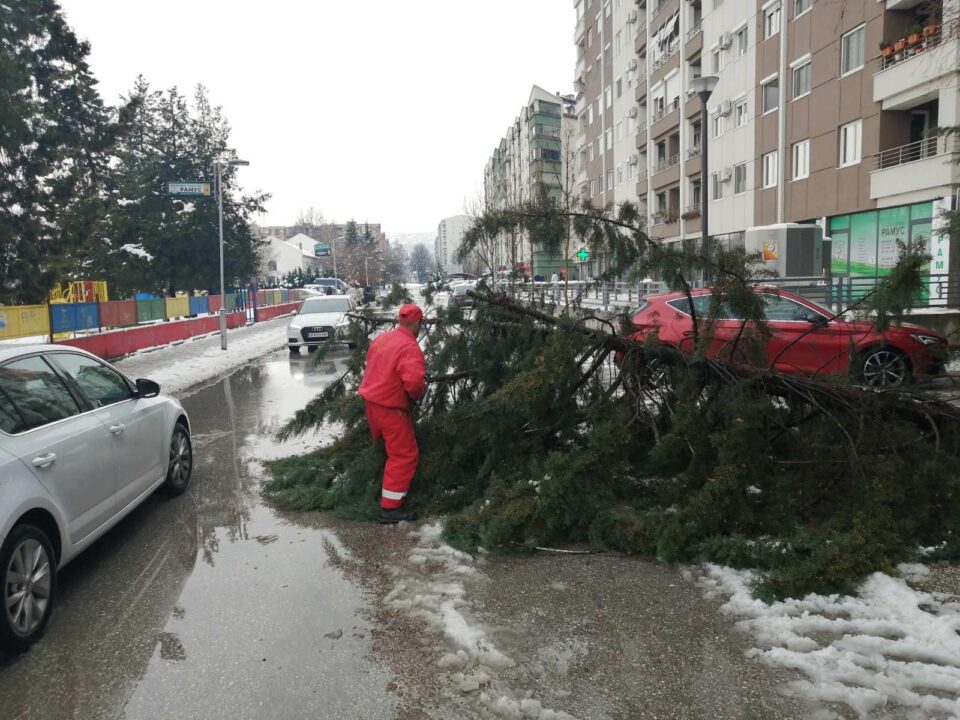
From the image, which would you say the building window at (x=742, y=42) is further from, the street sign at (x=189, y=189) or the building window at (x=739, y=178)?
the street sign at (x=189, y=189)

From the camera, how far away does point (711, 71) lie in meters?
35.2

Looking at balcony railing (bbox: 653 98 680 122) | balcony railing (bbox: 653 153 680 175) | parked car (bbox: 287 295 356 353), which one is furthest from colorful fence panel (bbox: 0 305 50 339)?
balcony railing (bbox: 653 98 680 122)

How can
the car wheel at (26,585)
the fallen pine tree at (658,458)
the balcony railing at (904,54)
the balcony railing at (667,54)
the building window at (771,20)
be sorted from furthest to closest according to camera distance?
the balcony railing at (667,54)
the building window at (771,20)
the balcony railing at (904,54)
the fallen pine tree at (658,458)
the car wheel at (26,585)

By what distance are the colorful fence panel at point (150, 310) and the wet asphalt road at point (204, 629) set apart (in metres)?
17.2

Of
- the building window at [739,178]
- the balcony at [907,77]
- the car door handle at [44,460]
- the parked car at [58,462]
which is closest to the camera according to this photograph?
the parked car at [58,462]

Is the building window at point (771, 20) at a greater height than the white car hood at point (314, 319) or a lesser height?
greater

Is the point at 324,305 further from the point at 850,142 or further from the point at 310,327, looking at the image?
the point at 850,142

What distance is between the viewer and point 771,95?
99.0ft

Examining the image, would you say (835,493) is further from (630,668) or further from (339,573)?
(339,573)

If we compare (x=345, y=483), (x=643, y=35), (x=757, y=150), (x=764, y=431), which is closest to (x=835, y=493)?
(x=764, y=431)

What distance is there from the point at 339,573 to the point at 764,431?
2874 millimetres

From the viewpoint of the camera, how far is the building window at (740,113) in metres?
32.2

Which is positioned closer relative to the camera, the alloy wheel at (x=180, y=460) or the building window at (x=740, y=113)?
the alloy wheel at (x=180, y=460)

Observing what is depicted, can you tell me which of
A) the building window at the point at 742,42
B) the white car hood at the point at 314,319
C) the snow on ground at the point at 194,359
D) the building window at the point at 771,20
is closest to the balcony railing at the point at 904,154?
the building window at the point at 771,20
